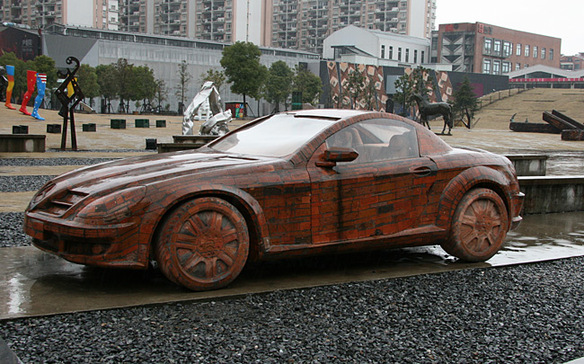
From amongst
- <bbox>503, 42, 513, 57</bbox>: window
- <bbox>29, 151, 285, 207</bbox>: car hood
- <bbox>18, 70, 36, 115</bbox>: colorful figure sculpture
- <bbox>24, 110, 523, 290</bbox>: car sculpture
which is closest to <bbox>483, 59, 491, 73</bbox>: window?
<bbox>503, 42, 513, 57</bbox>: window

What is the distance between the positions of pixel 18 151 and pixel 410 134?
1635 centimetres

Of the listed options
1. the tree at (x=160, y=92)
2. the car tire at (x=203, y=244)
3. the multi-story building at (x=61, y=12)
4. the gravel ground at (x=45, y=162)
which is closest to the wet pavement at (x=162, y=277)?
the car tire at (x=203, y=244)

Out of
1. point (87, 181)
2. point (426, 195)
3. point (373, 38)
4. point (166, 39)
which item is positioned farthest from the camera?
point (373, 38)

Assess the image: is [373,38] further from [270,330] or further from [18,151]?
[270,330]

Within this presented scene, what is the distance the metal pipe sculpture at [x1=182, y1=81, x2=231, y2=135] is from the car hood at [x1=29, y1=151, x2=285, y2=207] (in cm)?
1662

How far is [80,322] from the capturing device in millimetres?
4039

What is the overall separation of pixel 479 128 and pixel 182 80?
3966 centimetres

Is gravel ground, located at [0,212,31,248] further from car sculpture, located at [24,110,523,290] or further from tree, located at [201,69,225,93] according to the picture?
tree, located at [201,69,225,93]

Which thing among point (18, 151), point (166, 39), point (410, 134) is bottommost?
point (18, 151)

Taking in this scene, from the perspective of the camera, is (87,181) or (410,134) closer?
(87,181)

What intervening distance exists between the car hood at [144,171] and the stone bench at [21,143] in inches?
603

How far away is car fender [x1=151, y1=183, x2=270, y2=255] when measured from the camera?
15.3ft

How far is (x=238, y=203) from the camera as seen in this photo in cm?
493

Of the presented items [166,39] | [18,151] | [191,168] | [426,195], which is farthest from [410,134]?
[166,39]
